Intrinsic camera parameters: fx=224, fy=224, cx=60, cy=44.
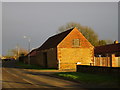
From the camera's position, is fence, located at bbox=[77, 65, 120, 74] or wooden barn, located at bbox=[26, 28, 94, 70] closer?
fence, located at bbox=[77, 65, 120, 74]

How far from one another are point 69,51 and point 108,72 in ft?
62.0

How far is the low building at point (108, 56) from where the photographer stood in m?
27.7

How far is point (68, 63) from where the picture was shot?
38.2 meters

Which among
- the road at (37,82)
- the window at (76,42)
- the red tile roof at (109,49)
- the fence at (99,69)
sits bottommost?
the road at (37,82)

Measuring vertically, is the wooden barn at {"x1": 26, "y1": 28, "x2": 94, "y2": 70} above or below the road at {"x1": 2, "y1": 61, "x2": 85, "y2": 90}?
above

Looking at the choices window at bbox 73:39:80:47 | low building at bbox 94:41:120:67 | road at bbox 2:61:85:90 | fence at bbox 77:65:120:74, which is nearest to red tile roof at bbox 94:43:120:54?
low building at bbox 94:41:120:67

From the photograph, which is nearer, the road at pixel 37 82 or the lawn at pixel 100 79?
the road at pixel 37 82

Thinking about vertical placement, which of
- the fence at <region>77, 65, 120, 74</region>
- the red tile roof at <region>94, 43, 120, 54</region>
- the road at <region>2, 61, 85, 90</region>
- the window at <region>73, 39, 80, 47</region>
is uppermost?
the window at <region>73, 39, 80, 47</region>

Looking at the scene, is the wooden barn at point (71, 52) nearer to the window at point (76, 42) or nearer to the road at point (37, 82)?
the window at point (76, 42)

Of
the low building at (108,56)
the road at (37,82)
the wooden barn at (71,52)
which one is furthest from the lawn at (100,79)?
the wooden barn at (71,52)

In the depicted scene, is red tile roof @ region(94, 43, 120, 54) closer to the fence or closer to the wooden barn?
the wooden barn

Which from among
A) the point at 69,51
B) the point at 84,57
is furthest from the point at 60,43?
the point at 84,57

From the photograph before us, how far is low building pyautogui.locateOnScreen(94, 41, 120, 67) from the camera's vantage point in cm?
2772

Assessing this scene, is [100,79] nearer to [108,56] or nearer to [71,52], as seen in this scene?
[71,52]
